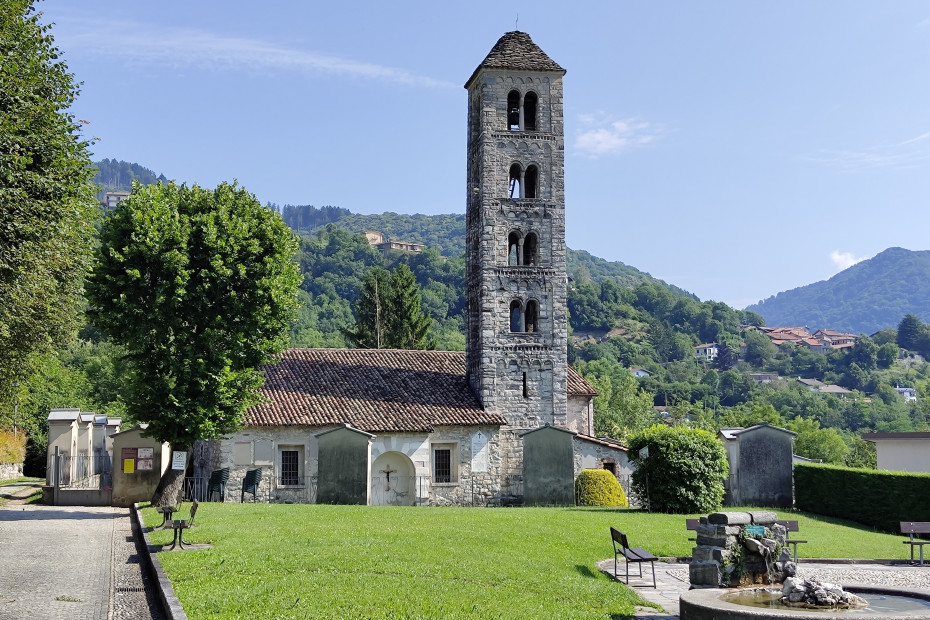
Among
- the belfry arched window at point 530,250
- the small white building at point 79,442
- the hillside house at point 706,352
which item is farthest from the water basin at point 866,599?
the hillside house at point 706,352

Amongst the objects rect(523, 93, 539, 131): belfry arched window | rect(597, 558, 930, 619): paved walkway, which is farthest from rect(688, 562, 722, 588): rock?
rect(523, 93, 539, 131): belfry arched window

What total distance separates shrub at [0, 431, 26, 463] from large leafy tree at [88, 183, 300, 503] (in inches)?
687

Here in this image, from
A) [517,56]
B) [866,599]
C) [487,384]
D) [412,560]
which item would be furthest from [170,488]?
[517,56]

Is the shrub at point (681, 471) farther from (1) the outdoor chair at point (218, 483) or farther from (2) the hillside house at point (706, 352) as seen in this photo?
(2) the hillside house at point (706, 352)

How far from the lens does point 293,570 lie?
14164 millimetres

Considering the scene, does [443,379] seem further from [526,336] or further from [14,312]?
[14,312]

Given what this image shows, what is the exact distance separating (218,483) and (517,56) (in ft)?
71.5

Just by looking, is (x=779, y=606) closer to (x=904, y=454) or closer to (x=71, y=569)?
(x=71, y=569)

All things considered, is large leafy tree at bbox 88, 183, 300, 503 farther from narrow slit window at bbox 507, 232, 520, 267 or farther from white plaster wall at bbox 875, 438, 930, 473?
white plaster wall at bbox 875, 438, 930, 473

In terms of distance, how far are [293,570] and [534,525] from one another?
906 cm

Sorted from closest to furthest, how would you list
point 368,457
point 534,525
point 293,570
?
point 293,570 < point 534,525 < point 368,457

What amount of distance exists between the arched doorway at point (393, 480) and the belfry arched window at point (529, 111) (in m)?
15.3

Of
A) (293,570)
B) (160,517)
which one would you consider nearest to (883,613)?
(293,570)

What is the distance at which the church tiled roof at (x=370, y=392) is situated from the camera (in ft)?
108
